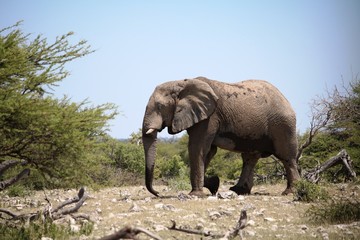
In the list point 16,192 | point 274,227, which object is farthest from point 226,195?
point 16,192

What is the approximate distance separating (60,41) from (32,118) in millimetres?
1930

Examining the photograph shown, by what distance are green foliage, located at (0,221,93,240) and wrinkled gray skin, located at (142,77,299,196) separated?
16.0ft

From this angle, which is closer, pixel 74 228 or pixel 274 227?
pixel 74 228

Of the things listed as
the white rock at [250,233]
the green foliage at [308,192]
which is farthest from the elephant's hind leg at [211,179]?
the white rock at [250,233]

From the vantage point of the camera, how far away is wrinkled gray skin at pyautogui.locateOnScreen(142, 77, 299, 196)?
14070mm

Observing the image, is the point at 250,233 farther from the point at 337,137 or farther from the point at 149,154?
the point at 337,137

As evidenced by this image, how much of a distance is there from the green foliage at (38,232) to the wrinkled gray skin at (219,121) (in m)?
4.88

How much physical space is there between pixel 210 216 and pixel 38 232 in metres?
3.46

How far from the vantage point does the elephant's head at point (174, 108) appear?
1385 centimetres

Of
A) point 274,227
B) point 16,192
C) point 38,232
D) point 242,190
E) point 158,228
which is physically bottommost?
point 38,232

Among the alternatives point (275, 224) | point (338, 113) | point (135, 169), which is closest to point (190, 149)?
point (275, 224)

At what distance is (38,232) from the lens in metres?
8.63

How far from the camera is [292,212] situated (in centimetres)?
1163

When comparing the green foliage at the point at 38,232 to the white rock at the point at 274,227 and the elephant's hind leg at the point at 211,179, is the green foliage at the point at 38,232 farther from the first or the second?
the elephant's hind leg at the point at 211,179
